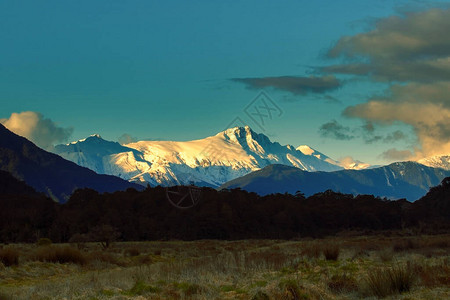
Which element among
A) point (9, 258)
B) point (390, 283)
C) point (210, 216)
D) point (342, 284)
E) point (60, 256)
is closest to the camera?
point (390, 283)

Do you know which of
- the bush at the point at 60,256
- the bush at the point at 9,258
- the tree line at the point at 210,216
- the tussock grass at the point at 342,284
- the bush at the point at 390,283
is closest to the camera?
the bush at the point at 390,283

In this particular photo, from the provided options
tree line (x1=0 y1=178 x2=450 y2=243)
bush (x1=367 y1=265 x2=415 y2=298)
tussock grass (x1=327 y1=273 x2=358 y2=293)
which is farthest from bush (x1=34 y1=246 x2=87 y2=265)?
tree line (x1=0 y1=178 x2=450 y2=243)

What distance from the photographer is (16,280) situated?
27.2 metres

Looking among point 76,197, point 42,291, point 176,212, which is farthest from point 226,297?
point 76,197

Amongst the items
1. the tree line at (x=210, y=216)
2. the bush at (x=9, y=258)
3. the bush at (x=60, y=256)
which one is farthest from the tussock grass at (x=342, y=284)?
the tree line at (x=210, y=216)

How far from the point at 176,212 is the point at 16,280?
86.9 m

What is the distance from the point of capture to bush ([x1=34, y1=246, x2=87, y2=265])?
35188mm

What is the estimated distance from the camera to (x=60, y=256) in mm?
35844

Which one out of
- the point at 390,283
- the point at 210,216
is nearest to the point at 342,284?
the point at 390,283

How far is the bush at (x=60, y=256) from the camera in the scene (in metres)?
35.2

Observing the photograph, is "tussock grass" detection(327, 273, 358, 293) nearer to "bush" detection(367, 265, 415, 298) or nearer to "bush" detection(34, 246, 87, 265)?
"bush" detection(367, 265, 415, 298)

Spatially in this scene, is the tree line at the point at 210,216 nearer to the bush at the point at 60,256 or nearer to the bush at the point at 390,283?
the bush at the point at 60,256

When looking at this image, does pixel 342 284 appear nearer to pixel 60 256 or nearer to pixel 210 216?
pixel 60 256

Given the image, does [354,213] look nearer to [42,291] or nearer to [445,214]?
[445,214]
